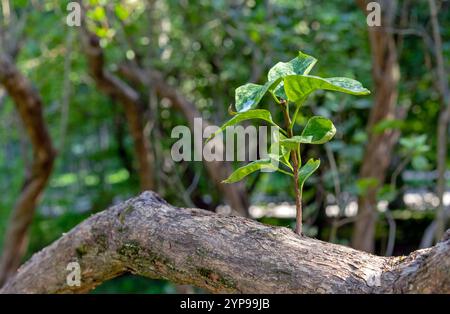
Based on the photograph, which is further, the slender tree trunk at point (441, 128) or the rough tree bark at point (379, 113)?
the rough tree bark at point (379, 113)

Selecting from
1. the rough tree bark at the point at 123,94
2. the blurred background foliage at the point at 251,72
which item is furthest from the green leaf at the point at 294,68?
the rough tree bark at the point at 123,94

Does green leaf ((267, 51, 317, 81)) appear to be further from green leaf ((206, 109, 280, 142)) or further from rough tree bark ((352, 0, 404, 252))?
rough tree bark ((352, 0, 404, 252))

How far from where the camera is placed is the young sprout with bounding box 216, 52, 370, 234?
0.78m

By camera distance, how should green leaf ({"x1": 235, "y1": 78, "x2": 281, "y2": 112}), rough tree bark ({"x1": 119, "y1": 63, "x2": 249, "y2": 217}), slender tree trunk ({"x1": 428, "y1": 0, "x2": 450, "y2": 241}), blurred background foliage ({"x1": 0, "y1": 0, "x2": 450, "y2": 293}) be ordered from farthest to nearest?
rough tree bark ({"x1": 119, "y1": 63, "x2": 249, "y2": 217}) < blurred background foliage ({"x1": 0, "y1": 0, "x2": 450, "y2": 293}) < slender tree trunk ({"x1": 428, "y1": 0, "x2": 450, "y2": 241}) < green leaf ({"x1": 235, "y1": 78, "x2": 281, "y2": 112})

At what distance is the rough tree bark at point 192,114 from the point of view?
9.94 feet

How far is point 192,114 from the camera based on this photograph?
10.6ft

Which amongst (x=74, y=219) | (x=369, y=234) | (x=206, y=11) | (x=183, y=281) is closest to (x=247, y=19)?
(x=206, y=11)

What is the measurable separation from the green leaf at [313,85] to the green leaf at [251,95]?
A: 0.02 metres

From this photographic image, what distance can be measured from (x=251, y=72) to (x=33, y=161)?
1324 mm

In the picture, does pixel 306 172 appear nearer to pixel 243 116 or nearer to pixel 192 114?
pixel 243 116

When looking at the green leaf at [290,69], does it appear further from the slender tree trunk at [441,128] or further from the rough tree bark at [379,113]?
the rough tree bark at [379,113]

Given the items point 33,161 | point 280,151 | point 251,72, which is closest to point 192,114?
point 251,72

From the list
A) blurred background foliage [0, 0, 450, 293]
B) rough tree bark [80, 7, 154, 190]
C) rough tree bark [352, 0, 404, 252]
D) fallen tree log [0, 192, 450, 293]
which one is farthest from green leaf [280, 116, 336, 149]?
rough tree bark [80, 7, 154, 190]

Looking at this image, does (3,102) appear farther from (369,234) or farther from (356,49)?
(369,234)
